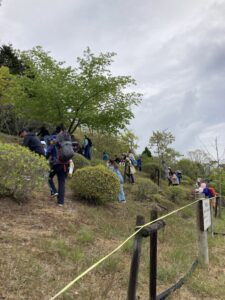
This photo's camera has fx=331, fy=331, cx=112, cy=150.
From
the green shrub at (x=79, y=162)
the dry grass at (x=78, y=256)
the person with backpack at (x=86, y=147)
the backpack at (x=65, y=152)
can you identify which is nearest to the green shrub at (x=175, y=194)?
the person with backpack at (x=86, y=147)

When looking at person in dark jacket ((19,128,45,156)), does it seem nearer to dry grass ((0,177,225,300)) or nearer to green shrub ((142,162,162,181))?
dry grass ((0,177,225,300))

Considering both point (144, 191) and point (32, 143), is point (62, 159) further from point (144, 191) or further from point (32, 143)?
point (144, 191)

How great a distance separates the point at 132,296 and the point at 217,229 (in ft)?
25.1

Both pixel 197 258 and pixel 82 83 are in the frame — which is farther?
pixel 82 83

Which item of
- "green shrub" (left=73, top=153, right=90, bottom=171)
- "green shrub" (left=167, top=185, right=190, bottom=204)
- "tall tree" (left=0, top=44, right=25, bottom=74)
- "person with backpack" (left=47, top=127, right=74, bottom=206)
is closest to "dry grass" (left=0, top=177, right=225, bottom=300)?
"person with backpack" (left=47, top=127, right=74, bottom=206)

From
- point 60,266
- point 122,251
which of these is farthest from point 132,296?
point 122,251

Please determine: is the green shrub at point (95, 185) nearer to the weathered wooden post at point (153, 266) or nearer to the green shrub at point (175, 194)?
the weathered wooden post at point (153, 266)

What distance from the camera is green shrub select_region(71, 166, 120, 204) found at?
9242 millimetres

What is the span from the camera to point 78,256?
4.98m

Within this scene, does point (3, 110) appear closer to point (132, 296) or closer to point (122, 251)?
point (122, 251)

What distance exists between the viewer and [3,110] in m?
21.3

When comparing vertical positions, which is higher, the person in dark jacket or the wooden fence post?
the person in dark jacket

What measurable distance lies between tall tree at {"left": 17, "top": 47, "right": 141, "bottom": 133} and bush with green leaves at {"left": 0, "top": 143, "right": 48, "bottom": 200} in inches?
268

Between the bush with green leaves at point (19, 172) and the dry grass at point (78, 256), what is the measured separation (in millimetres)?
304
